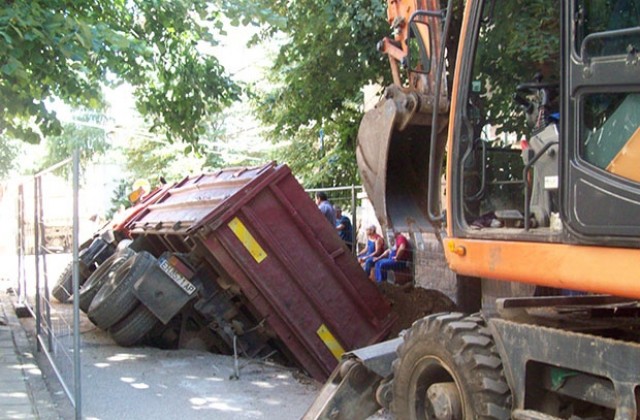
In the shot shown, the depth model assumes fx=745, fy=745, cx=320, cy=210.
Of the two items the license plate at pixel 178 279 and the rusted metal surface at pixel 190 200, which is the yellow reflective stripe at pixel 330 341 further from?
the rusted metal surface at pixel 190 200

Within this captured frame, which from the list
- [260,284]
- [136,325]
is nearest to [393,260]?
[260,284]

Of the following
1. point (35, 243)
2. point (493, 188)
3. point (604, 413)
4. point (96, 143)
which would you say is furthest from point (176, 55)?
point (96, 143)

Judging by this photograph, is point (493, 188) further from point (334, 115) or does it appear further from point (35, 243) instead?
point (334, 115)

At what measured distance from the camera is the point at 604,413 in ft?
11.0

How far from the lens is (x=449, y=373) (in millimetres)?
3826

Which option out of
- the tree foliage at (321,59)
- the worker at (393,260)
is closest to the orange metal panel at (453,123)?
the worker at (393,260)

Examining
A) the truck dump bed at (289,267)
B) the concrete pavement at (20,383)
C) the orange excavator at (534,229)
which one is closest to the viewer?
the orange excavator at (534,229)

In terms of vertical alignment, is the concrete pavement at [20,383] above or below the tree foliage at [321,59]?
below

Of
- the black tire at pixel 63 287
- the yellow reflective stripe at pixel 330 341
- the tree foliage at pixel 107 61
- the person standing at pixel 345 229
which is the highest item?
the tree foliage at pixel 107 61

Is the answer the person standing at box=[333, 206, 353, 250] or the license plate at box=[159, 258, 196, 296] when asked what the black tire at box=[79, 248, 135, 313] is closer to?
the license plate at box=[159, 258, 196, 296]

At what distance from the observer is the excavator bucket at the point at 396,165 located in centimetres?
619

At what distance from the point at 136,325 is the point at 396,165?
3.66m

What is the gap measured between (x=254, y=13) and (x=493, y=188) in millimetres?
6653

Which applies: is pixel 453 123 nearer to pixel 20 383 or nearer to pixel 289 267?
pixel 289 267
